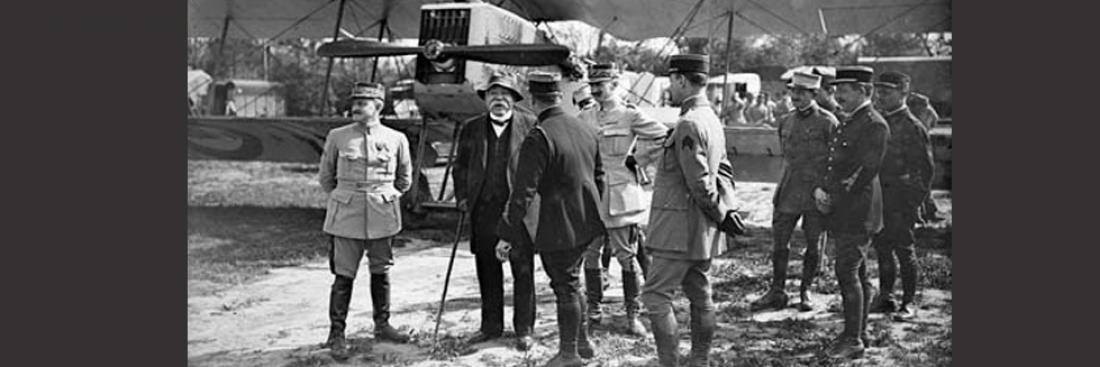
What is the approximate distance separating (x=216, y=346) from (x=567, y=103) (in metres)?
2.68

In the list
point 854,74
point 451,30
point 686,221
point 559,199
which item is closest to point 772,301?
point 686,221

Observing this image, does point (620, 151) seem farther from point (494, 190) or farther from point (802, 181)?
point (802, 181)

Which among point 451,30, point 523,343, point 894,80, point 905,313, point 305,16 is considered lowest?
point 523,343

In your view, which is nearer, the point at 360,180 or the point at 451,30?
the point at 360,180

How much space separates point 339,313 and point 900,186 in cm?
326

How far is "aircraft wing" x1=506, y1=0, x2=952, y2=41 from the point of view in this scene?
548 cm

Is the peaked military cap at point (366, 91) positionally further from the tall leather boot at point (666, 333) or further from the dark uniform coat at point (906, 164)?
the dark uniform coat at point (906, 164)

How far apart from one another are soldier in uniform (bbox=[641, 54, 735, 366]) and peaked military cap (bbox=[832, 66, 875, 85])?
2.81 feet

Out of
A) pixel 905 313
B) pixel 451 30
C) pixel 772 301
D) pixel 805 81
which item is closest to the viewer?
pixel 905 313

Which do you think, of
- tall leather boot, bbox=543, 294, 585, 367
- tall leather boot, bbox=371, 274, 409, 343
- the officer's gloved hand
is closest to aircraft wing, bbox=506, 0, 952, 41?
the officer's gloved hand

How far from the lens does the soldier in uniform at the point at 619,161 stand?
527 cm

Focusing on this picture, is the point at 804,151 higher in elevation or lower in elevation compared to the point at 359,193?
higher

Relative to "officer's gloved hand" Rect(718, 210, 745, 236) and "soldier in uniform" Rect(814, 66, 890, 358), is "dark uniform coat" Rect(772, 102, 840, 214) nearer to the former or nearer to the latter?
"soldier in uniform" Rect(814, 66, 890, 358)

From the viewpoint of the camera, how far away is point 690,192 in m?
4.41
